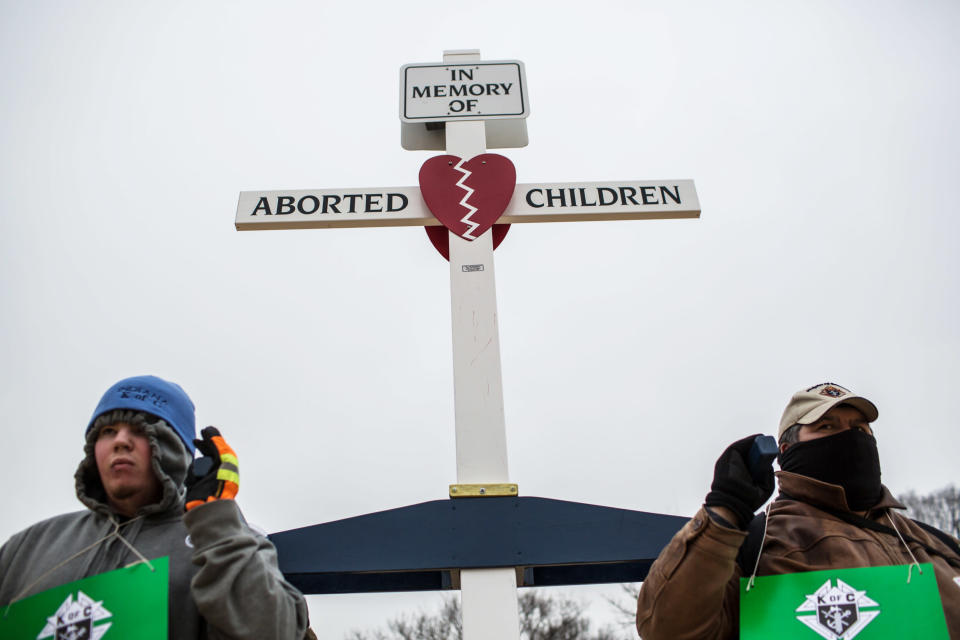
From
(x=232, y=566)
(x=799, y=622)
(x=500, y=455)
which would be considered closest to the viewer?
(x=232, y=566)

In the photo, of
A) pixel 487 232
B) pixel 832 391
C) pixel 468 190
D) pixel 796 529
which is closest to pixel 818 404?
pixel 832 391

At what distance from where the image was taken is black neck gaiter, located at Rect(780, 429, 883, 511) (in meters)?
2.42

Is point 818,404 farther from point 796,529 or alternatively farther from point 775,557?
point 775,557

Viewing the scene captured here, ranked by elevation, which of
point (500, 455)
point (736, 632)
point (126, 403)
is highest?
point (126, 403)

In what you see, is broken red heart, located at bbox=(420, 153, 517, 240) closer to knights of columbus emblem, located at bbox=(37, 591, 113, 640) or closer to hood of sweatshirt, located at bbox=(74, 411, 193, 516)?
hood of sweatshirt, located at bbox=(74, 411, 193, 516)

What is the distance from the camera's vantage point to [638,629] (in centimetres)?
213

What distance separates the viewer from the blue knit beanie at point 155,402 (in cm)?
228

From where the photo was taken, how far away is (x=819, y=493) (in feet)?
7.91

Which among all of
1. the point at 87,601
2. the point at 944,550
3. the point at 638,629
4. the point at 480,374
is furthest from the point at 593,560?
the point at 87,601

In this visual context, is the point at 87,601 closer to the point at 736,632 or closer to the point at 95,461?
the point at 95,461

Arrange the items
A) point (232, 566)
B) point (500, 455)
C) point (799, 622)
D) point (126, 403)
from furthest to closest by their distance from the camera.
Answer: point (500, 455) < point (126, 403) < point (799, 622) < point (232, 566)

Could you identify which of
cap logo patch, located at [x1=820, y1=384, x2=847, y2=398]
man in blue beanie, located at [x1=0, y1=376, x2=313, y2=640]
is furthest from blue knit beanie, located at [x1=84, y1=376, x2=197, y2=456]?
cap logo patch, located at [x1=820, y1=384, x2=847, y2=398]

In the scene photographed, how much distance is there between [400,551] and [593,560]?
2.02 ft

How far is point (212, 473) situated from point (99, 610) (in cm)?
43
